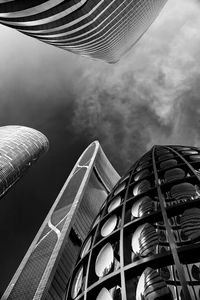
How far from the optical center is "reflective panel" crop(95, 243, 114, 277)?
1257 centimetres

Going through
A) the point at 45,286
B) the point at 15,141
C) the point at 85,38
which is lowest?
the point at 45,286

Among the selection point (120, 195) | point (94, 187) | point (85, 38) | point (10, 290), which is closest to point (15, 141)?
point (94, 187)

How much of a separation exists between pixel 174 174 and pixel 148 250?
6.90 meters

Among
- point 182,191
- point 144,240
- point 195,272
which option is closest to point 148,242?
point 144,240

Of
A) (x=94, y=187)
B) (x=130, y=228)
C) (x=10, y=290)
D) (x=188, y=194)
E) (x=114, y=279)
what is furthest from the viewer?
(x=94, y=187)

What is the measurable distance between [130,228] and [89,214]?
89.9 meters

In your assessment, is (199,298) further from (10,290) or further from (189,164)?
(10,290)

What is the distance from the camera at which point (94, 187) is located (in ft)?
382

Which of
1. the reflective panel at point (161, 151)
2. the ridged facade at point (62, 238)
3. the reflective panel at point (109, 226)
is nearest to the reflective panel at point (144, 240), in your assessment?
the reflective panel at point (109, 226)

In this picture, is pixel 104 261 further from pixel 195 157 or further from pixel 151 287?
pixel 195 157

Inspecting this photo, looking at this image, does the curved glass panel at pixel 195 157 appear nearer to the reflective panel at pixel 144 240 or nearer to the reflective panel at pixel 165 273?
the reflective panel at pixel 165 273

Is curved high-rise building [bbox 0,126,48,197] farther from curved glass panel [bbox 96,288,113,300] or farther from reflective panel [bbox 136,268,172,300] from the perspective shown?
reflective panel [bbox 136,268,172,300]

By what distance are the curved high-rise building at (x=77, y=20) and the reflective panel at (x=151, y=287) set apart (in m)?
44.9

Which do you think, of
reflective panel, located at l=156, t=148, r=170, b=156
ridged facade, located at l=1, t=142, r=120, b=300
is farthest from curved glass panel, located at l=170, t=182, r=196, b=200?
ridged facade, located at l=1, t=142, r=120, b=300
